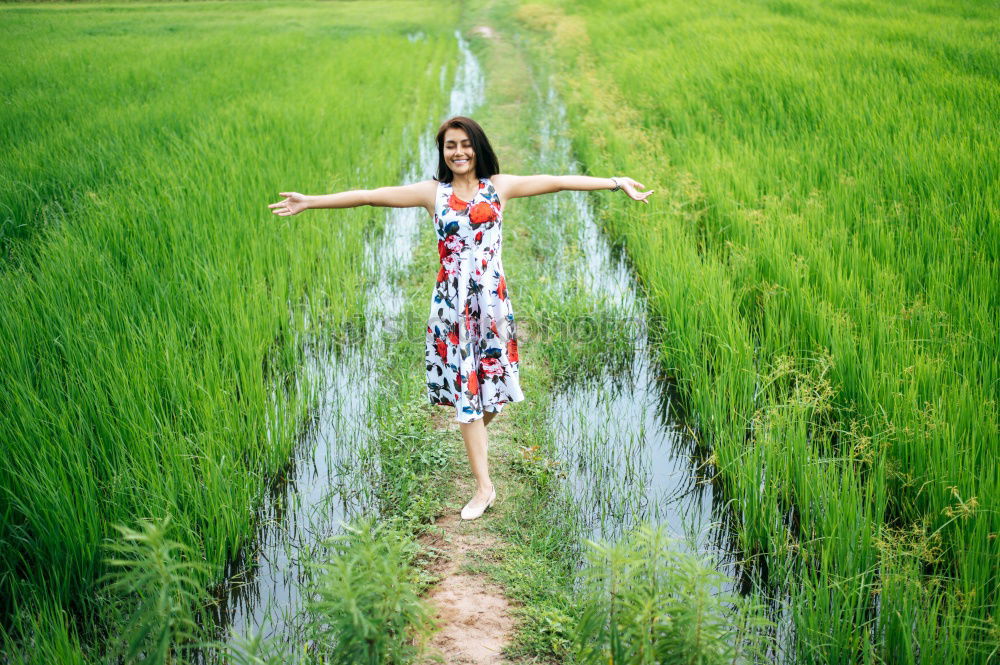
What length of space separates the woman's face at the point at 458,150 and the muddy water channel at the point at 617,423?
1301mm

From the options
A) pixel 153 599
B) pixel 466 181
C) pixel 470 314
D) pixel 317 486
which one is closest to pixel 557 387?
pixel 470 314

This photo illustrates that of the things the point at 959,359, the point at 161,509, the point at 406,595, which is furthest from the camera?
the point at 959,359

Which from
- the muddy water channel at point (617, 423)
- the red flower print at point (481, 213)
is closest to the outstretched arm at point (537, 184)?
the red flower print at point (481, 213)

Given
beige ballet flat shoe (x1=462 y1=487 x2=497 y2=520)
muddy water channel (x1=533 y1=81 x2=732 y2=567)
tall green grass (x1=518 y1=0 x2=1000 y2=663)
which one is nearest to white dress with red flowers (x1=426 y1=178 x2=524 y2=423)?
beige ballet flat shoe (x1=462 y1=487 x2=497 y2=520)

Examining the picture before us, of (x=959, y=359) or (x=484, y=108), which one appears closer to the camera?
(x=959, y=359)

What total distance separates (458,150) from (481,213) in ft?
0.76

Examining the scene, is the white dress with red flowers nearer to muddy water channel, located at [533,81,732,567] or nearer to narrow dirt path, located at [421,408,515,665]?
narrow dirt path, located at [421,408,515,665]

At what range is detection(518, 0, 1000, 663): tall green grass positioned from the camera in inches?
88.0

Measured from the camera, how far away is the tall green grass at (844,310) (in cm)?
223

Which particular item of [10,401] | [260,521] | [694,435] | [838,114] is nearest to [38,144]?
[10,401]

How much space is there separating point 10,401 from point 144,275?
4.20ft

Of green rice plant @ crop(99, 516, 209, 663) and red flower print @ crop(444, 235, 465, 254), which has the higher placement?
red flower print @ crop(444, 235, 465, 254)

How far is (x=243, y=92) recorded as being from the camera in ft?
30.4

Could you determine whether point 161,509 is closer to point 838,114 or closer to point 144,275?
point 144,275
